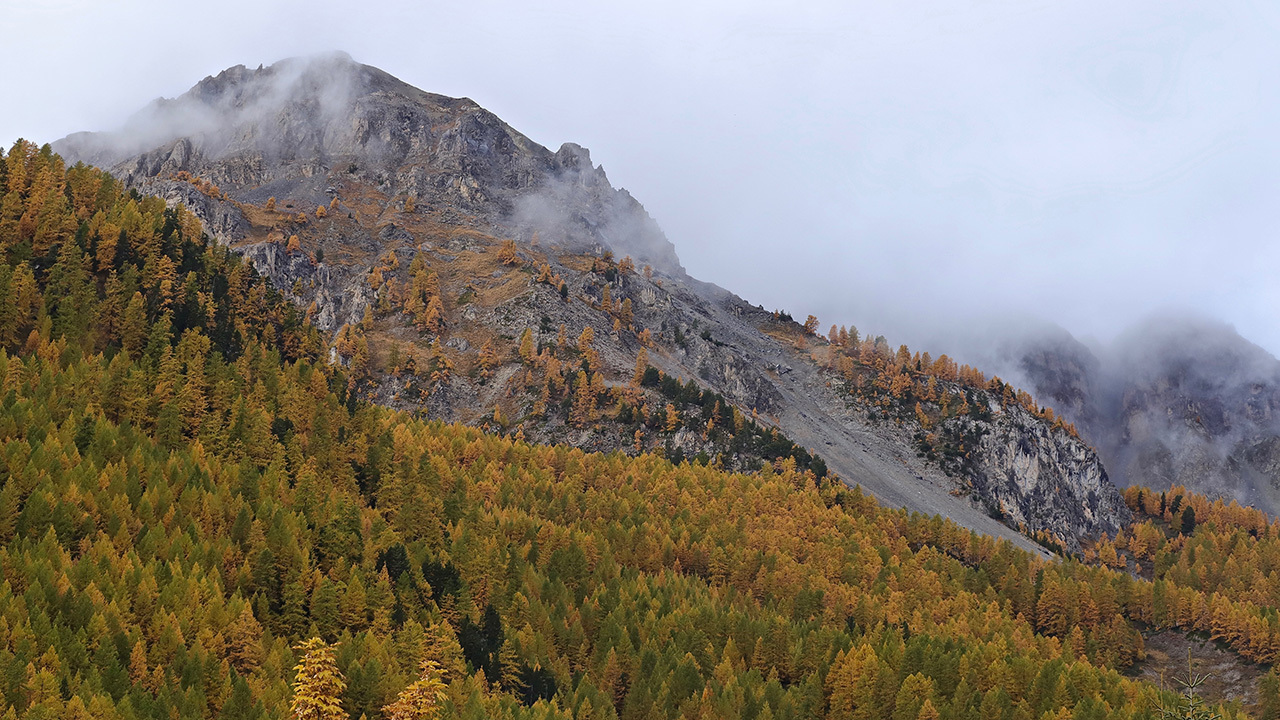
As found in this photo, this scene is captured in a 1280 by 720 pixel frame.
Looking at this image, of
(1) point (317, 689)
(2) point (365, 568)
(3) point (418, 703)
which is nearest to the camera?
(1) point (317, 689)

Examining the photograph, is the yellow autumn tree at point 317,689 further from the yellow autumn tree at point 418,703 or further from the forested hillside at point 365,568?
the yellow autumn tree at point 418,703

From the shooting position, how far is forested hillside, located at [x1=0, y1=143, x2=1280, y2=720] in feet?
262

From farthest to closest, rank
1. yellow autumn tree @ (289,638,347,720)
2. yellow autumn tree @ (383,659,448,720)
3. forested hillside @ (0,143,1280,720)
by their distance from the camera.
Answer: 1. forested hillside @ (0,143,1280,720)
2. yellow autumn tree @ (383,659,448,720)
3. yellow autumn tree @ (289,638,347,720)

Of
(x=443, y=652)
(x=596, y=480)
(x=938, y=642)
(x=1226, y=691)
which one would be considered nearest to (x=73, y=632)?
(x=443, y=652)

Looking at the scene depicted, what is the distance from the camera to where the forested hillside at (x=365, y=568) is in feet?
262

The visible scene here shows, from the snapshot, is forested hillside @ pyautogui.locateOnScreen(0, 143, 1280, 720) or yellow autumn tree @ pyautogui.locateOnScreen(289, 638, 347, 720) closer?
yellow autumn tree @ pyautogui.locateOnScreen(289, 638, 347, 720)

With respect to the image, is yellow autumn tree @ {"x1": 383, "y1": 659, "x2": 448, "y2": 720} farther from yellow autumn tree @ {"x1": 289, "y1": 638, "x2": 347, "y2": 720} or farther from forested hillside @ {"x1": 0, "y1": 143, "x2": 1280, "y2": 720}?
yellow autumn tree @ {"x1": 289, "y1": 638, "x2": 347, "y2": 720}

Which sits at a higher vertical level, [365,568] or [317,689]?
[365,568]

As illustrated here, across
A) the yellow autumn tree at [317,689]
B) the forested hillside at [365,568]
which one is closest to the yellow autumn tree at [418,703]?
the forested hillside at [365,568]

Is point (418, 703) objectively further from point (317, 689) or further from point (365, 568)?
point (365, 568)

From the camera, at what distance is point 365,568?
339 ft

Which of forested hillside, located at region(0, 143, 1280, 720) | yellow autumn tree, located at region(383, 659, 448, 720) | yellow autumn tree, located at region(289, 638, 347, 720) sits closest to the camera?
yellow autumn tree, located at region(289, 638, 347, 720)

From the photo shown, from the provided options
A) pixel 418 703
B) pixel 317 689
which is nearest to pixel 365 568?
pixel 317 689

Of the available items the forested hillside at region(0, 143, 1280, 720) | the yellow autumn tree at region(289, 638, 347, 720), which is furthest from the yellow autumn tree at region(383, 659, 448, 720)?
the yellow autumn tree at region(289, 638, 347, 720)
